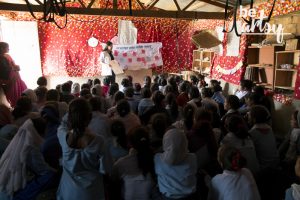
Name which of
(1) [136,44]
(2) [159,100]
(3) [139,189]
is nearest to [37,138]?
(3) [139,189]

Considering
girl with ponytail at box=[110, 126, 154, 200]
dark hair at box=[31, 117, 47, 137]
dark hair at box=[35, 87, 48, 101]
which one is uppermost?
dark hair at box=[35, 87, 48, 101]

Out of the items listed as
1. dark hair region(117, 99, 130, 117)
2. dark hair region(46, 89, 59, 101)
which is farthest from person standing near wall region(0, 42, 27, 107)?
dark hair region(117, 99, 130, 117)

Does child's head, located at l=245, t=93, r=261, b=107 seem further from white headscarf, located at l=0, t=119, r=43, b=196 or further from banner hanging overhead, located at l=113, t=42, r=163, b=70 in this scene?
banner hanging overhead, located at l=113, t=42, r=163, b=70

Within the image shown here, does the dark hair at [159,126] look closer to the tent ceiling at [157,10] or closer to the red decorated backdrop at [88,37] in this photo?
the tent ceiling at [157,10]

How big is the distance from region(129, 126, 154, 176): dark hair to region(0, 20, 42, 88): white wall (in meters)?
6.83

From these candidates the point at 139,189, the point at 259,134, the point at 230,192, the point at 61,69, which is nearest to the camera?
the point at 230,192

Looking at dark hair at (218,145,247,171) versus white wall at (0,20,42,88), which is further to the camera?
white wall at (0,20,42,88)

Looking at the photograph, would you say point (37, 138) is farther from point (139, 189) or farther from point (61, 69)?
point (61, 69)

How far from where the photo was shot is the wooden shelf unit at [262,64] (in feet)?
17.9

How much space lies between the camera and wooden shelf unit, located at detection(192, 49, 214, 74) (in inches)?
320

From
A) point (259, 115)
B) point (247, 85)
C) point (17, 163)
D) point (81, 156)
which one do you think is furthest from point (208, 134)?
point (247, 85)

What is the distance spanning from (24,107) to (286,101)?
13.7ft

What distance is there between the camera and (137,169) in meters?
2.11

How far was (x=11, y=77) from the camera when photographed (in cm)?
462
